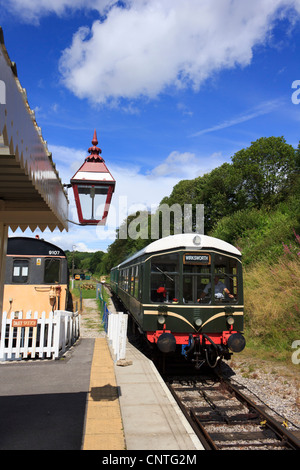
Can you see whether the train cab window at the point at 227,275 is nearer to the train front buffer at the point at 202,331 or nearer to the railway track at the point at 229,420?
the train front buffer at the point at 202,331

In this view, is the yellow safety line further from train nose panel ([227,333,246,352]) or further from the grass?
the grass

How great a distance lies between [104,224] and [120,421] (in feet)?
8.24

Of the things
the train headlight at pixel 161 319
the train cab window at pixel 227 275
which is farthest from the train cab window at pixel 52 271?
the train cab window at pixel 227 275

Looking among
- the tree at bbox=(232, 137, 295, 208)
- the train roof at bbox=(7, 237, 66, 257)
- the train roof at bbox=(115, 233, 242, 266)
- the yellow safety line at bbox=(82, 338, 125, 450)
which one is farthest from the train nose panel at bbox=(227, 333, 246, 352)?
the tree at bbox=(232, 137, 295, 208)

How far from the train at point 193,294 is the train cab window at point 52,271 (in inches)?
156

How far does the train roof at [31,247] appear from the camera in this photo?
35.8 feet

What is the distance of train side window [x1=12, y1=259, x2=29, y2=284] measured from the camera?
10680 millimetres

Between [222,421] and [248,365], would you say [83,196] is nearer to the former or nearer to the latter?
[222,421]

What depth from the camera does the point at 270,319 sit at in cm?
1081

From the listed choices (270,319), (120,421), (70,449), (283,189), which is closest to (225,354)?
(270,319)

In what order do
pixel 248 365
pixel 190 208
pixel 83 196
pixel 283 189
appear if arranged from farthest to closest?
pixel 190 208 → pixel 283 189 → pixel 248 365 → pixel 83 196

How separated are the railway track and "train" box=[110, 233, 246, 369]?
2.55 ft

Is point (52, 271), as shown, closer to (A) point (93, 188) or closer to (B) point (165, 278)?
(B) point (165, 278)

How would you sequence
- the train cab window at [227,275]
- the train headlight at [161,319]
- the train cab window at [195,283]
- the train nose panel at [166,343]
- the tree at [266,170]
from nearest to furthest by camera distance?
the train nose panel at [166,343]
the train headlight at [161,319]
the train cab window at [195,283]
the train cab window at [227,275]
the tree at [266,170]
